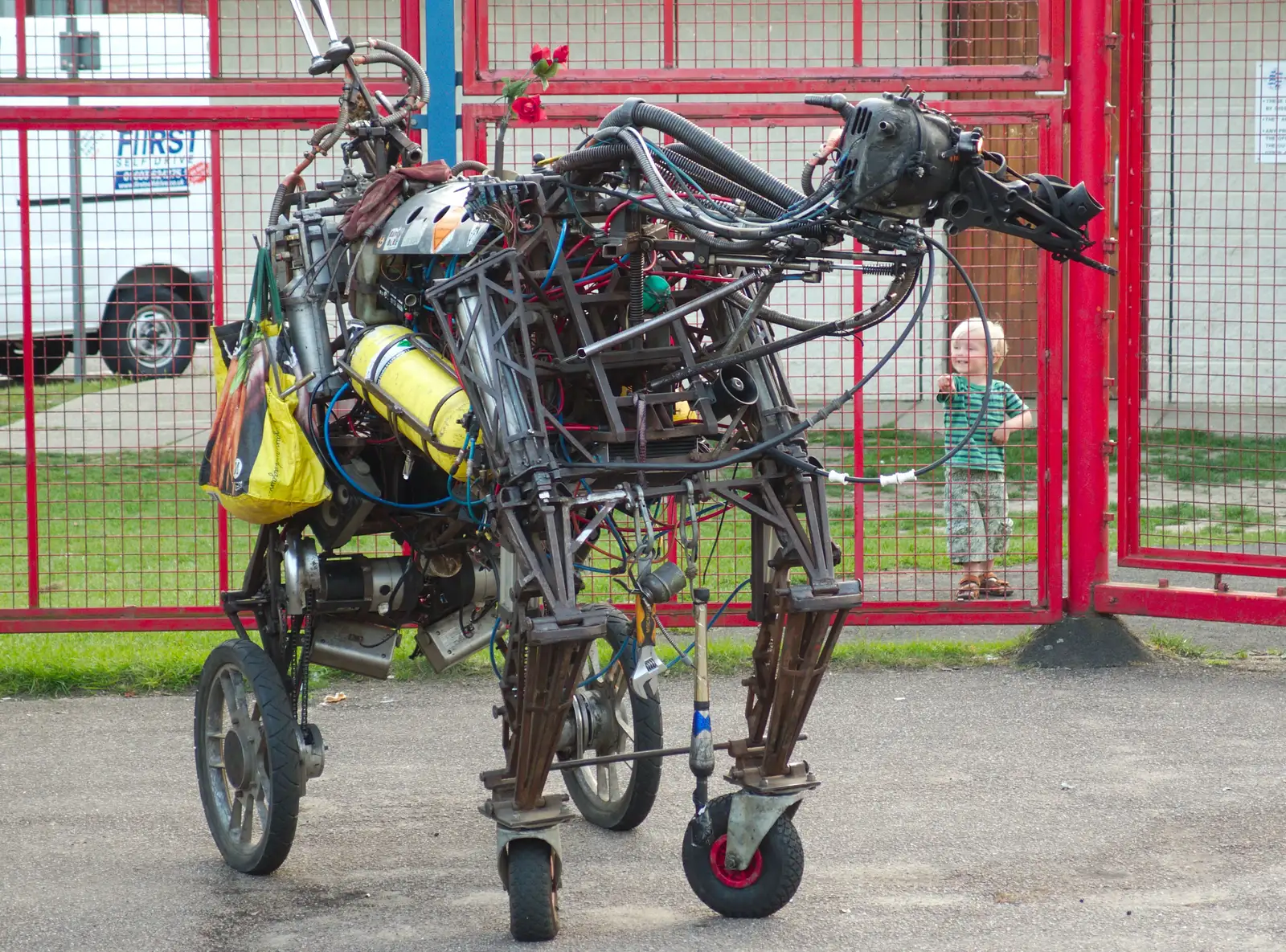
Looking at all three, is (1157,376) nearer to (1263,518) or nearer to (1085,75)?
(1085,75)

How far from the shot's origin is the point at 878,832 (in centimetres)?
552

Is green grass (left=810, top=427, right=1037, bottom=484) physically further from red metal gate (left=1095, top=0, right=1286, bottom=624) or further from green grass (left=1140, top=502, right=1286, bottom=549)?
green grass (left=1140, top=502, right=1286, bottom=549)

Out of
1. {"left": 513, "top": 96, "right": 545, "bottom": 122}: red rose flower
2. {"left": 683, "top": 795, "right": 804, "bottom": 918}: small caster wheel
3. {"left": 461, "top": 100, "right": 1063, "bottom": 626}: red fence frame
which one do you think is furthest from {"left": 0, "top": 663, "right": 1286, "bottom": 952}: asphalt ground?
{"left": 513, "top": 96, "right": 545, "bottom": 122}: red rose flower

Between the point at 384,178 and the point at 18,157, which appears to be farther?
the point at 18,157

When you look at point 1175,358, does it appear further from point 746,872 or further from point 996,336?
point 746,872

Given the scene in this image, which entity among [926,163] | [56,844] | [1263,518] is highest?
[926,163]

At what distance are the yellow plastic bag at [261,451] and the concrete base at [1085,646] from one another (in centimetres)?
391

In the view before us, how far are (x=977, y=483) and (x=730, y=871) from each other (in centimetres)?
340

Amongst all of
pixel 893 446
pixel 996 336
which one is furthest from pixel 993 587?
pixel 996 336

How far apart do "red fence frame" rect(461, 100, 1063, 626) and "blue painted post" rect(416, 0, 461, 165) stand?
80 mm

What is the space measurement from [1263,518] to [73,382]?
6.70m

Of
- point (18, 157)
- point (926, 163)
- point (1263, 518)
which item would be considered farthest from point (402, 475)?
point (1263, 518)

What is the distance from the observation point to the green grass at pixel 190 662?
7.61 meters

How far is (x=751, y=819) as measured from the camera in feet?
15.2
